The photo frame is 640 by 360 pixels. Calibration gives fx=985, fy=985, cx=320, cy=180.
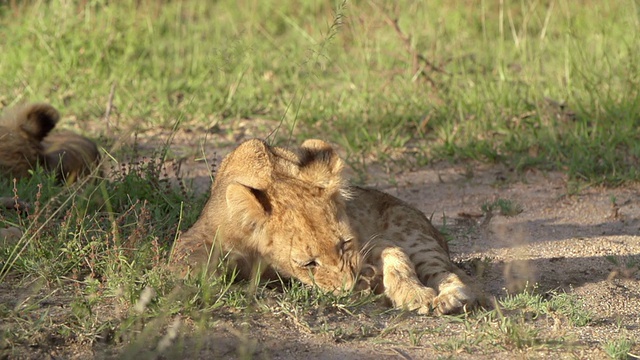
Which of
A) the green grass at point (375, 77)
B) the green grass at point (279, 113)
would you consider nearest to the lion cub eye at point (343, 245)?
the green grass at point (279, 113)

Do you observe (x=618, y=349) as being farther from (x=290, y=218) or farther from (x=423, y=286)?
(x=290, y=218)

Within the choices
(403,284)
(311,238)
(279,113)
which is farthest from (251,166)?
(279,113)

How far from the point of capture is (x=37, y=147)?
6.09m

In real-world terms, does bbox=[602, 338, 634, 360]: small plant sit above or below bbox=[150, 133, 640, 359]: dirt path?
above

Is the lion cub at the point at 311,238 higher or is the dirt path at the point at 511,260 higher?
the lion cub at the point at 311,238

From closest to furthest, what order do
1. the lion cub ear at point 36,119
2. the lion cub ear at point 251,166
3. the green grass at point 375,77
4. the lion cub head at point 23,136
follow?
the lion cub ear at point 251,166 → the lion cub head at point 23,136 → the lion cub ear at point 36,119 → the green grass at point 375,77

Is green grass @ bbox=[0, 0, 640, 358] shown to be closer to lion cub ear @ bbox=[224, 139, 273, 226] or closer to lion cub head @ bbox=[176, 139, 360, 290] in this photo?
lion cub head @ bbox=[176, 139, 360, 290]

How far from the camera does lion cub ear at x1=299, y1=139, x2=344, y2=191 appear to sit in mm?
4328

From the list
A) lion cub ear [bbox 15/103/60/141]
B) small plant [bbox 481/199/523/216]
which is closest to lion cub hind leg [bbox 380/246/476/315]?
small plant [bbox 481/199/523/216]

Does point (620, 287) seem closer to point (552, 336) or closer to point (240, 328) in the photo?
point (552, 336)

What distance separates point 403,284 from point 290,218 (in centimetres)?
56

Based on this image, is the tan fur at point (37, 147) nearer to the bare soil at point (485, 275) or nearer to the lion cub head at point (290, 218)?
the bare soil at point (485, 275)

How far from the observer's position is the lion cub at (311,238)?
413 cm

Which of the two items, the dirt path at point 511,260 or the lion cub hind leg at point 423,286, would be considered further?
the lion cub hind leg at point 423,286
